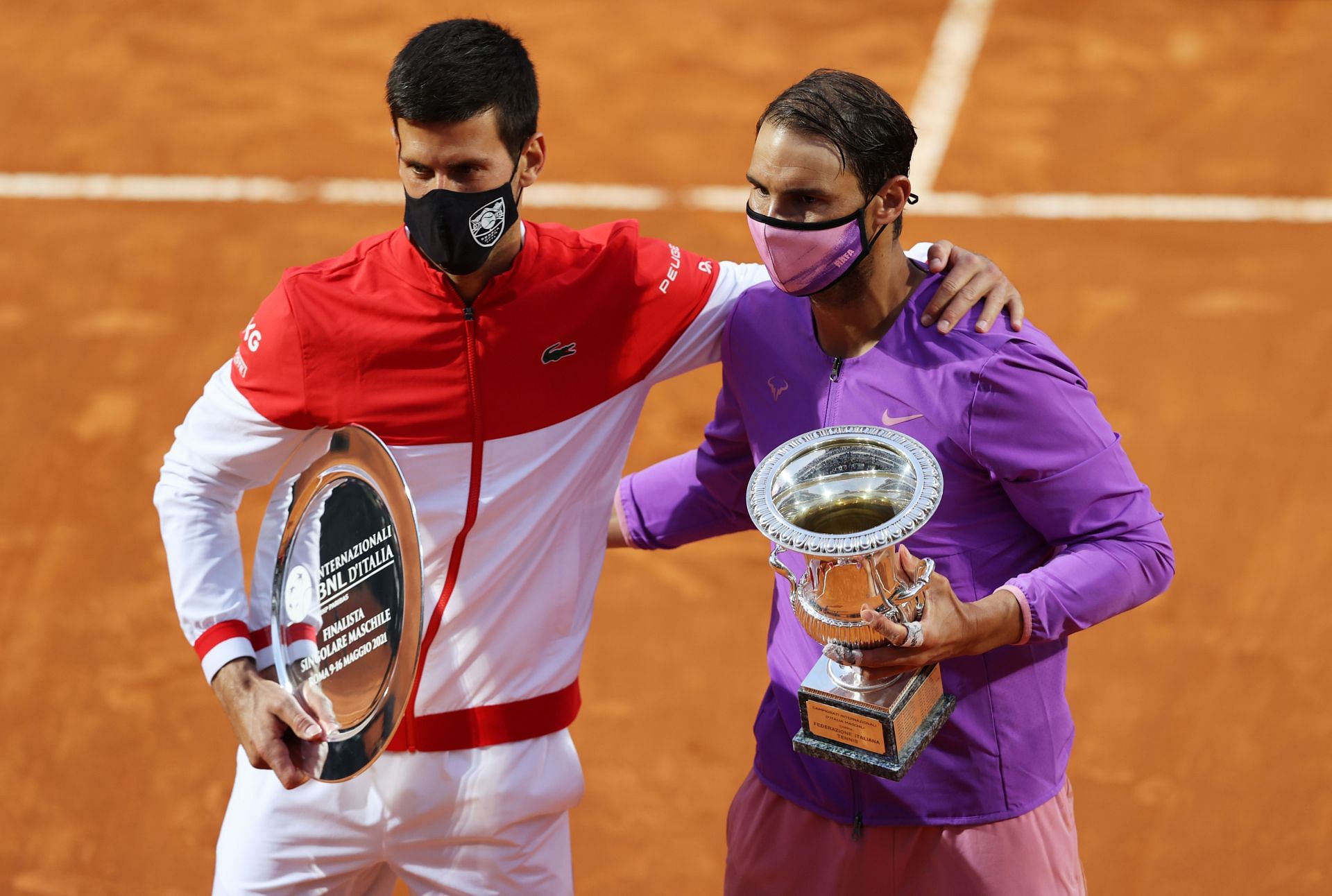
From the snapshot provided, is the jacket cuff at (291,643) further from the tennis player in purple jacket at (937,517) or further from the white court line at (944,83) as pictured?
the white court line at (944,83)

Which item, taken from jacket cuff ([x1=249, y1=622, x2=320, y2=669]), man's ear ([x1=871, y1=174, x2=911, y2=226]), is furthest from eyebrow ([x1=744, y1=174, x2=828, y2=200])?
jacket cuff ([x1=249, y1=622, x2=320, y2=669])

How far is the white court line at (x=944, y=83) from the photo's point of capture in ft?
32.8

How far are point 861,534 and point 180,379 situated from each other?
6.01 metres

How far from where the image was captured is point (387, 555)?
3922mm

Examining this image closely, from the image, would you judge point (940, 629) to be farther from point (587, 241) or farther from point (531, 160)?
point (531, 160)

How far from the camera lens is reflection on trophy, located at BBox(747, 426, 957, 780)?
3.34 m

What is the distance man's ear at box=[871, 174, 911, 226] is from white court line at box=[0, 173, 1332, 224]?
577 centimetres

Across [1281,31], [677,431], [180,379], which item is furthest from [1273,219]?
[180,379]

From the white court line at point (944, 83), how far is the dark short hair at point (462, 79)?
233 inches

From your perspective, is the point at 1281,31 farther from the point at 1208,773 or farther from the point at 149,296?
the point at 149,296

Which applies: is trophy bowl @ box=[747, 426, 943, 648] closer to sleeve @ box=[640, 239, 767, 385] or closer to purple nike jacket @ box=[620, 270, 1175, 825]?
purple nike jacket @ box=[620, 270, 1175, 825]

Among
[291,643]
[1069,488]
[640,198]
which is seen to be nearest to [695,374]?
[640,198]

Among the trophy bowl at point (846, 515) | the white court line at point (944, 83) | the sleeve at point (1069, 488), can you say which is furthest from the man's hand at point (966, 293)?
the white court line at point (944, 83)

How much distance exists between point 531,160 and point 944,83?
7004 mm
